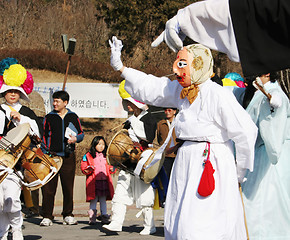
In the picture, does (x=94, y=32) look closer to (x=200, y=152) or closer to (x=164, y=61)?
(x=164, y=61)

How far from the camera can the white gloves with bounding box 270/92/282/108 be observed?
5.52 meters

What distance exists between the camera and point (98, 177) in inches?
365

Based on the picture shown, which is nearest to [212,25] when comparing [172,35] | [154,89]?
[172,35]

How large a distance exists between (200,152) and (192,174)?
0.18 m

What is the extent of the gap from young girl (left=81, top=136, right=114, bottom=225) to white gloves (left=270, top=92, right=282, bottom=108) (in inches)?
164

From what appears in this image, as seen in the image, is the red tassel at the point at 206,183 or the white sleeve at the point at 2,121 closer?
the red tassel at the point at 206,183

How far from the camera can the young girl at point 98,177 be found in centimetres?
913

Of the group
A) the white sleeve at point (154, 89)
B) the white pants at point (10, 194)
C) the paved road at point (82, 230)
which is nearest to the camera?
the white sleeve at point (154, 89)

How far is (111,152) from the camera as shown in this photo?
7.75 meters

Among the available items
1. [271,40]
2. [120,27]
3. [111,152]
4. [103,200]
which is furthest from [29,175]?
[120,27]

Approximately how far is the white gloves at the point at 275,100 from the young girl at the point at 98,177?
13.6 ft

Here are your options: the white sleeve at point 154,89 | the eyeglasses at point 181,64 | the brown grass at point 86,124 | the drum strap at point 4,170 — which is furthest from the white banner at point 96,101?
the eyeglasses at point 181,64

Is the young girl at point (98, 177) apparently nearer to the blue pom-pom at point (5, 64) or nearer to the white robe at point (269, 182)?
the blue pom-pom at point (5, 64)

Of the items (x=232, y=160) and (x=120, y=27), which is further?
(x=120, y=27)
